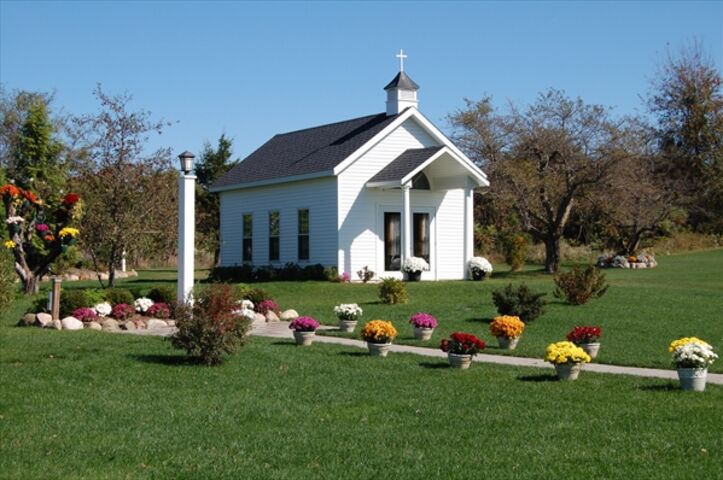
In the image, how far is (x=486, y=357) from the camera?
1642 cm

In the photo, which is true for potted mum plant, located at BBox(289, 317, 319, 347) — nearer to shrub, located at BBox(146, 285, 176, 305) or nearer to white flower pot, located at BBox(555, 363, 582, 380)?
white flower pot, located at BBox(555, 363, 582, 380)

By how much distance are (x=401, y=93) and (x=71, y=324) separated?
1665 cm

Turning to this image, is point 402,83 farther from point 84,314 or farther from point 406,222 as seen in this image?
point 84,314

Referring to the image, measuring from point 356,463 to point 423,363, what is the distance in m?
6.50

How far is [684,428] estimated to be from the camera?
33.9ft

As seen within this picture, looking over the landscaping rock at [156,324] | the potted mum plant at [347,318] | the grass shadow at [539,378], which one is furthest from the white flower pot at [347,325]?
the grass shadow at [539,378]

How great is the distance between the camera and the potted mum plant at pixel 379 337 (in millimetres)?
16031

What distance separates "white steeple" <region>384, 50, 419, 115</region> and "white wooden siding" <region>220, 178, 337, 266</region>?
4.00 metres

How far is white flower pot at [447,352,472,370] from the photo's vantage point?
14719mm

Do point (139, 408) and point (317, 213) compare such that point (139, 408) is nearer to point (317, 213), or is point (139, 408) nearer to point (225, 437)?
point (225, 437)

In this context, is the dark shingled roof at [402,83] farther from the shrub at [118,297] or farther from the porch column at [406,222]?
the shrub at [118,297]

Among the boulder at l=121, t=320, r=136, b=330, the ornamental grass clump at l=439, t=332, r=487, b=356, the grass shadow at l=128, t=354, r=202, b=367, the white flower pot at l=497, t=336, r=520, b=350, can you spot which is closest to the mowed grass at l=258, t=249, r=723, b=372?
the white flower pot at l=497, t=336, r=520, b=350

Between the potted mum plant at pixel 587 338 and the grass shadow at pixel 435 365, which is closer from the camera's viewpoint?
the grass shadow at pixel 435 365

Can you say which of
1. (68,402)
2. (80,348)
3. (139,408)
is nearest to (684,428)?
(139,408)
